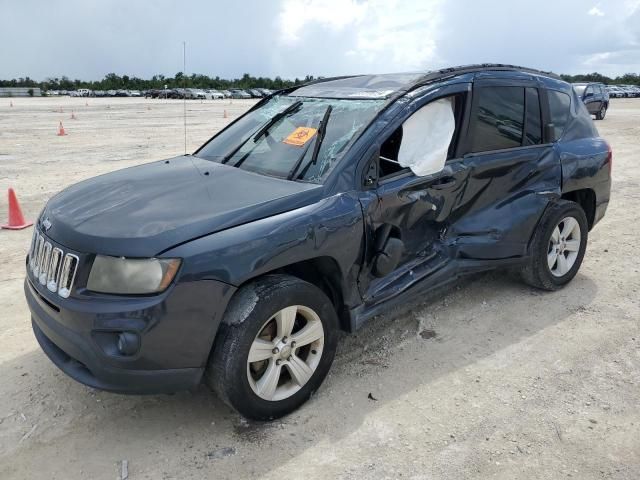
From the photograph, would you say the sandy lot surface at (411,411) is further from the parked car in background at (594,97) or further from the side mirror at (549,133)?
the parked car in background at (594,97)

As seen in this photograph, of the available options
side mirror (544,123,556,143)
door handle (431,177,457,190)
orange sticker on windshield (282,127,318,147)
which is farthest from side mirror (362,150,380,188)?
side mirror (544,123,556,143)

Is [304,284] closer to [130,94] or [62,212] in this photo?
[62,212]

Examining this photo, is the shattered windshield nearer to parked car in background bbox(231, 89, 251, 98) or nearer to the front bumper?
the front bumper

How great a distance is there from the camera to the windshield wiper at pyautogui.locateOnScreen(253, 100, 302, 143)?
407cm

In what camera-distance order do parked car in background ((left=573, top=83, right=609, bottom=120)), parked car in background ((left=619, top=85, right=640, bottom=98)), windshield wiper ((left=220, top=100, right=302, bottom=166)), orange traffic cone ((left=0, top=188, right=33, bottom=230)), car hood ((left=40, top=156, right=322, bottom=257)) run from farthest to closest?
parked car in background ((left=619, top=85, right=640, bottom=98)) → parked car in background ((left=573, top=83, right=609, bottom=120)) → orange traffic cone ((left=0, top=188, right=33, bottom=230)) → windshield wiper ((left=220, top=100, right=302, bottom=166)) → car hood ((left=40, top=156, right=322, bottom=257))

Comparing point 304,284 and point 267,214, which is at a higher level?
point 267,214

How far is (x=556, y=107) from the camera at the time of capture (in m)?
4.88

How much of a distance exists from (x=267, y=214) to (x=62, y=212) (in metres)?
1.20

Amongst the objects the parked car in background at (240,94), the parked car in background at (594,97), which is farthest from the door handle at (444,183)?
the parked car in background at (240,94)

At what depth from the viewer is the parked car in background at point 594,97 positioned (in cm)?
2280

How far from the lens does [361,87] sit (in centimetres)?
409

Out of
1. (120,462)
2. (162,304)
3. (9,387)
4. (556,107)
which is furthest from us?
(556,107)

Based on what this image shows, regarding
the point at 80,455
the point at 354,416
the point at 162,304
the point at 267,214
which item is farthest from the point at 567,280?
the point at 80,455

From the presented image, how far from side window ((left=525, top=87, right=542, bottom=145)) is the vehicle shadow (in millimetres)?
1495
